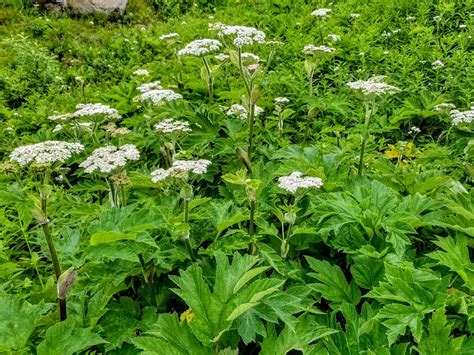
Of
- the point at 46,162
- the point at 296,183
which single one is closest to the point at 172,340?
the point at 296,183

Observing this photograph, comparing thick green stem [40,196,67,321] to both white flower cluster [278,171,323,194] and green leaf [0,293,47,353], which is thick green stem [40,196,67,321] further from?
white flower cluster [278,171,323,194]

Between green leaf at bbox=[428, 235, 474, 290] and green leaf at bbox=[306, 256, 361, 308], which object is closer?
green leaf at bbox=[428, 235, 474, 290]

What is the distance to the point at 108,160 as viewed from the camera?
2768 millimetres

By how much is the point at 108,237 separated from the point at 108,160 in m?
0.76

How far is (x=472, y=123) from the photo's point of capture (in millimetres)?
3535

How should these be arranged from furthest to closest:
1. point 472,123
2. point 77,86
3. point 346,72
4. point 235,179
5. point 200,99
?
point 77,86
point 346,72
point 200,99
point 472,123
point 235,179

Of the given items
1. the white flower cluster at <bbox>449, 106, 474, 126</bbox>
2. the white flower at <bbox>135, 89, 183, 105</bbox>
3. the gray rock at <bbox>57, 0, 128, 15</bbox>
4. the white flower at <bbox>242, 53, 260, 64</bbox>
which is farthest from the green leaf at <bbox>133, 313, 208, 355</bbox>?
the gray rock at <bbox>57, 0, 128, 15</bbox>

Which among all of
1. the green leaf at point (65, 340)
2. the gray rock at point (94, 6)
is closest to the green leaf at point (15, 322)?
the green leaf at point (65, 340)

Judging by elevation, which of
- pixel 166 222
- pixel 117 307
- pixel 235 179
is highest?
pixel 235 179

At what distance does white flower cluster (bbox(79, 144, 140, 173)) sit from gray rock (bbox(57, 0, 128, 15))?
7.69 m

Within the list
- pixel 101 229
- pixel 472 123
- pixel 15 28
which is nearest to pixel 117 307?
pixel 101 229

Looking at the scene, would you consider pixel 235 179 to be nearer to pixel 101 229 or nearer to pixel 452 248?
pixel 101 229

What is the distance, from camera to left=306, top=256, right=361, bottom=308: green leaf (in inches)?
91.3

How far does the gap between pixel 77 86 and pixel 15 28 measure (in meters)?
2.88
